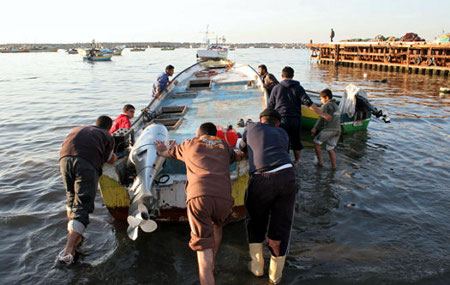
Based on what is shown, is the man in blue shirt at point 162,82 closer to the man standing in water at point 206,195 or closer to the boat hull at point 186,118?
the boat hull at point 186,118

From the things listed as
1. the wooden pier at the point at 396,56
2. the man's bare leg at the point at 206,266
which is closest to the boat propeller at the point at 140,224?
the man's bare leg at the point at 206,266

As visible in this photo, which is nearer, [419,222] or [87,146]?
[87,146]

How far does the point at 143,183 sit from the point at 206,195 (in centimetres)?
111

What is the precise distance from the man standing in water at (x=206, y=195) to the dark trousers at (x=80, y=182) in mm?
1416

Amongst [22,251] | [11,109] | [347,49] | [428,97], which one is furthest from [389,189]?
[347,49]

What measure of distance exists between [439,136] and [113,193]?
1027 centimetres

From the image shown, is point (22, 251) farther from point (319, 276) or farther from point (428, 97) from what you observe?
point (428, 97)


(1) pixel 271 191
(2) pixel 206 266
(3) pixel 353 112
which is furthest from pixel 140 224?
(3) pixel 353 112

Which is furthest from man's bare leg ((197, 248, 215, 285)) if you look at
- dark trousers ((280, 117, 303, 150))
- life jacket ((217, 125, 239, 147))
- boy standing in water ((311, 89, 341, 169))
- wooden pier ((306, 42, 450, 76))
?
wooden pier ((306, 42, 450, 76))

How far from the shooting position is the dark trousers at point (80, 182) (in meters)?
3.94

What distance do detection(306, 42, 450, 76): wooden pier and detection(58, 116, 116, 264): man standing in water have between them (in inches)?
1185

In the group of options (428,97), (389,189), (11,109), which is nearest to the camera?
(389,189)

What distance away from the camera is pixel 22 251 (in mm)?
4613

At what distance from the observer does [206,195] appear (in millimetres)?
3215
